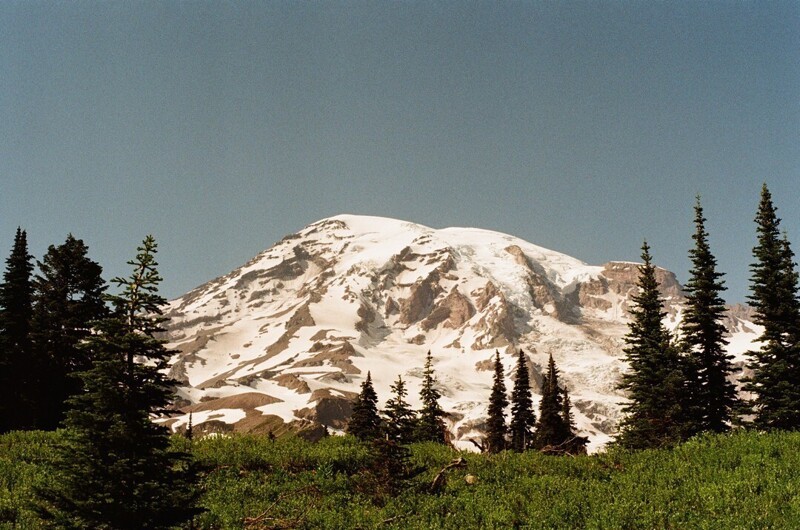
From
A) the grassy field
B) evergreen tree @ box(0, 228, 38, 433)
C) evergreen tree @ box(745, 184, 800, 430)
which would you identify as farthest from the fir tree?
evergreen tree @ box(745, 184, 800, 430)

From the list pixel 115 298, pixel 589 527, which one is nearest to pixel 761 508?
pixel 589 527

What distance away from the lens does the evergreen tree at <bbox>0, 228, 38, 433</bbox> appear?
1647 inches

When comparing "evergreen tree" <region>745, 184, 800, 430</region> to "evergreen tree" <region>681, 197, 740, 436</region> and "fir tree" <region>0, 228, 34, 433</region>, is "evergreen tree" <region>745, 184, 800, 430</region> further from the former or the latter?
"fir tree" <region>0, 228, 34, 433</region>

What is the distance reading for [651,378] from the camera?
41.0 meters

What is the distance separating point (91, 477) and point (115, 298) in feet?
9.19

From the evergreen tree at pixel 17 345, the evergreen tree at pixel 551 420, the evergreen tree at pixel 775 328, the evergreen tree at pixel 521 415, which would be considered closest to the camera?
the evergreen tree at pixel 775 328

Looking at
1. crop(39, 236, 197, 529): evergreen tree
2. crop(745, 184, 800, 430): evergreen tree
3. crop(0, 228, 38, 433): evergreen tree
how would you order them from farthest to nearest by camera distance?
crop(0, 228, 38, 433): evergreen tree, crop(745, 184, 800, 430): evergreen tree, crop(39, 236, 197, 529): evergreen tree

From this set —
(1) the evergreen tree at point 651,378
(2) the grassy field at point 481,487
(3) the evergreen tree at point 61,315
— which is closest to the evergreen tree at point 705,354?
(1) the evergreen tree at point 651,378

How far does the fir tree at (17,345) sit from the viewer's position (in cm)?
4184

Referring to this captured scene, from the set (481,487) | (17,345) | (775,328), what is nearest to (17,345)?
(17,345)

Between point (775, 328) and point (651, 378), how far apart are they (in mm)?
8181

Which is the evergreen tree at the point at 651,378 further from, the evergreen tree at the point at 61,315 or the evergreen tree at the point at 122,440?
the evergreen tree at the point at 61,315

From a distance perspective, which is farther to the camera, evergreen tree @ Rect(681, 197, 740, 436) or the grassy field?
evergreen tree @ Rect(681, 197, 740, 436)

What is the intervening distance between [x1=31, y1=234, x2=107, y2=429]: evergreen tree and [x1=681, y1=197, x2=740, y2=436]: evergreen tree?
1609 inches
